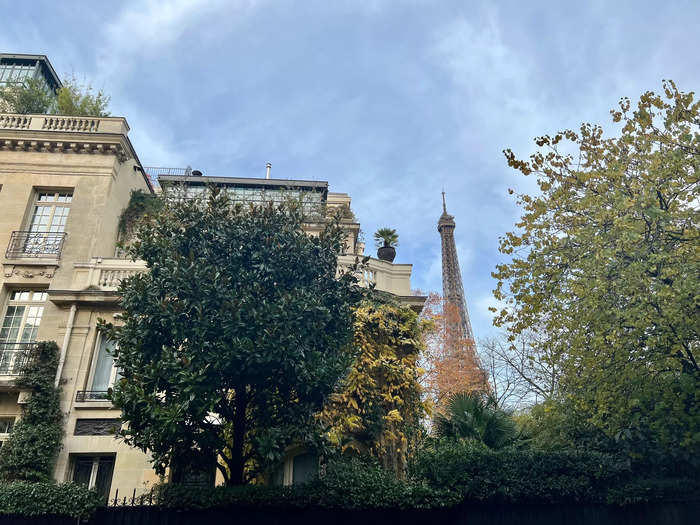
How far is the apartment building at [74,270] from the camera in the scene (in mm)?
13758

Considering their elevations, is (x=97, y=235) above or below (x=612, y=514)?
above

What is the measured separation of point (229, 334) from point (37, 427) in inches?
334

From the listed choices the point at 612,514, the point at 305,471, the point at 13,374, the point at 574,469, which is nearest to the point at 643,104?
the point at 574,469

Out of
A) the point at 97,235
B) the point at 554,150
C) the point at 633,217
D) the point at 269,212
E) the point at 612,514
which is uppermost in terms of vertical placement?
the point at 97,235

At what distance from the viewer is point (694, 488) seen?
10.8 meters

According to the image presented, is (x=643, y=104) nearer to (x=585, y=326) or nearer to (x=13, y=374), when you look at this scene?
(x=585, y=326)

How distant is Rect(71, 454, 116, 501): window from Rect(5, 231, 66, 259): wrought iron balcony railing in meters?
6.70

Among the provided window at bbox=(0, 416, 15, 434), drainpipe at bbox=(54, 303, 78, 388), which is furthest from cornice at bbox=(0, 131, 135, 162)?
window at bbox=(0, 416, 15, 434)

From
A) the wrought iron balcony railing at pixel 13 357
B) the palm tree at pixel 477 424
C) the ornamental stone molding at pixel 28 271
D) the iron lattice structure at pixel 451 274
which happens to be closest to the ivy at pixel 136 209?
the ornamental stone molding at pixel 28 271

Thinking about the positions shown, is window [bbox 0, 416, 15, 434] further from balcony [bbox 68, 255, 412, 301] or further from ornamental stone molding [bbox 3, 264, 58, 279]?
ornamental stone molding [bbox 3, 264, 58, 279]

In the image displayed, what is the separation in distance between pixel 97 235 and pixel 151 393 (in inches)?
375

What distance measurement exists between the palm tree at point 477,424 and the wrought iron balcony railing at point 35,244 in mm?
13780

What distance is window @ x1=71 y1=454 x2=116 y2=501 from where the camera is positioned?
44.9 feet

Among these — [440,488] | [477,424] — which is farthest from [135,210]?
[440,488]
